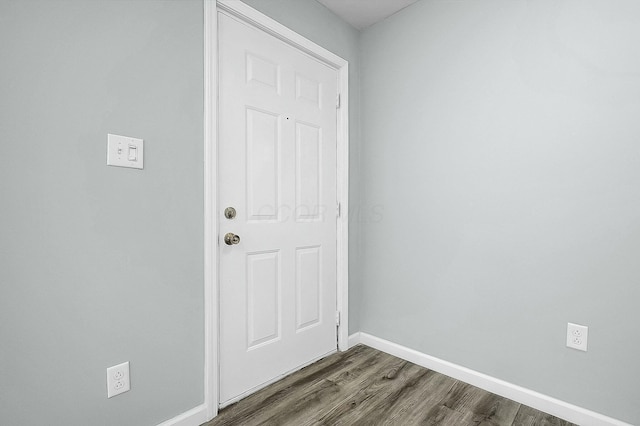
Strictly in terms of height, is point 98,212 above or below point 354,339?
above

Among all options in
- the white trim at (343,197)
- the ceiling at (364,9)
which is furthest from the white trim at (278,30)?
the ceiling at (364,9)

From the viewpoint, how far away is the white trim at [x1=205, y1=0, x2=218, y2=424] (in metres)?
1.56

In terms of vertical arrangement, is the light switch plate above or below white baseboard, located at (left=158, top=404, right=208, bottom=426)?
above

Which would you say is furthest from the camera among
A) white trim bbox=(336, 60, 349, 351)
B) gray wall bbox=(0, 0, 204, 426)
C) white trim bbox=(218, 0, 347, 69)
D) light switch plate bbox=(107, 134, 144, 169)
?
white trim bbox=(336, 60, 349, 351)

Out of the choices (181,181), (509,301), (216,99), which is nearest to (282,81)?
(216,99)

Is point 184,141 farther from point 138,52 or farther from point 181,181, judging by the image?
point 138,52

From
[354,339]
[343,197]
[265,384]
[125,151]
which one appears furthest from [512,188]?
[125,151]

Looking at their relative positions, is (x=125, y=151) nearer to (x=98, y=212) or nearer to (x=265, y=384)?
(x=98, y=212)

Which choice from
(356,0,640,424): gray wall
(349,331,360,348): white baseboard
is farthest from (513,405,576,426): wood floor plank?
(349,331,360,348): white baseboard

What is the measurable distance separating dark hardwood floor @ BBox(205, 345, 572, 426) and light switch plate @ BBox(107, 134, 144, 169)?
1293mm

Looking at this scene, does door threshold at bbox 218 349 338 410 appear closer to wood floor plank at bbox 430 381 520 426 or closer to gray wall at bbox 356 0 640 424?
gray wall at bbox 356 0 640 424

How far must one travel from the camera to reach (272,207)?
1.92 metres

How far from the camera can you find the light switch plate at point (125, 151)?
4.16ft

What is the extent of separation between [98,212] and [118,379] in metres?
0.69
